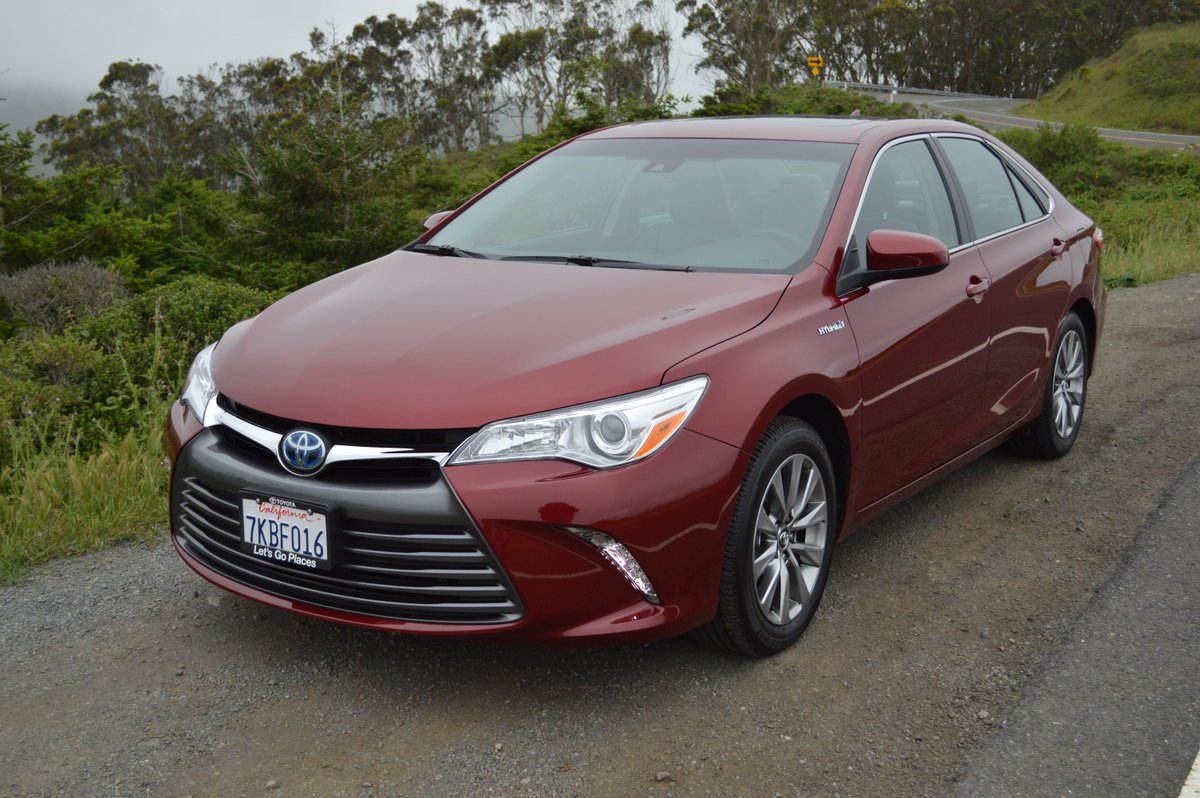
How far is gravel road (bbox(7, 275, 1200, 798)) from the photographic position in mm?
2980

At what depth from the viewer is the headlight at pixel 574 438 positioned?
9.89ft

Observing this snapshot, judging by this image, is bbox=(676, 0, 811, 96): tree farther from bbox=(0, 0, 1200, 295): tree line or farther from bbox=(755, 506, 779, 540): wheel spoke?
bbox=(755, 506, 779, 540): wheel spoke

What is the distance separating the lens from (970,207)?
15.9 feet

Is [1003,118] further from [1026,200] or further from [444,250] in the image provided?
[444,250]

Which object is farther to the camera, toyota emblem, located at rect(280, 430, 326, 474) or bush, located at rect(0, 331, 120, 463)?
bush, located at rect(0, 331, 120, 463)

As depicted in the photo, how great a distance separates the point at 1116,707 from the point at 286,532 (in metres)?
2.33

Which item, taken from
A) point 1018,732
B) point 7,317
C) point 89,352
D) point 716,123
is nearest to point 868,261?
point 716,123

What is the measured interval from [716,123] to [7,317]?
17.7 m

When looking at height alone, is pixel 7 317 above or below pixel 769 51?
below

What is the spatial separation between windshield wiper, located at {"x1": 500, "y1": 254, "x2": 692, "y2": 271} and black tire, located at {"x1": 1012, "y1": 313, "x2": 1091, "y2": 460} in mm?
2330

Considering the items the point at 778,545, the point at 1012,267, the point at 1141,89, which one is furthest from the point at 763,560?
the point at 1141,89

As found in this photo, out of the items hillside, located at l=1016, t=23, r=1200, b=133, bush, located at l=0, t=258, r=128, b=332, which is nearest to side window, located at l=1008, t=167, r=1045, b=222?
bush, located at l=0, t=258, r=128, b=332

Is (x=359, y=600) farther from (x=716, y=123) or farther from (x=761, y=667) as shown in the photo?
(x=716, y=123)

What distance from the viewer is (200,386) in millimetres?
3711
